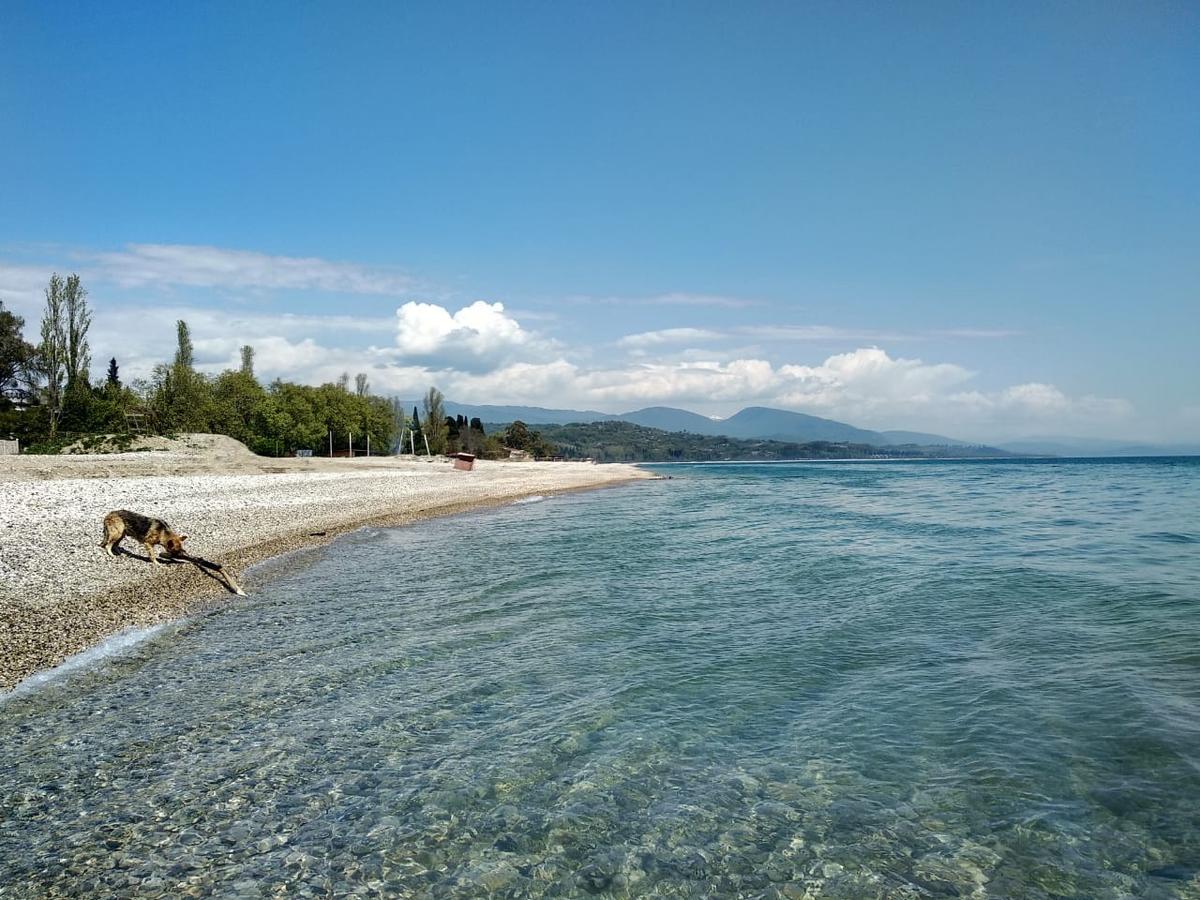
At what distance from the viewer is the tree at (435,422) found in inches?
4838

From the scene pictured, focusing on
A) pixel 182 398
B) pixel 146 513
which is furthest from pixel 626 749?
pixel 182 398

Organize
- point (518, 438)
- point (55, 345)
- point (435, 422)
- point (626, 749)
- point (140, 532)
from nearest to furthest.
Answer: point (626, 749) < point (140, 532) < point (55, 345) < point (435, 422) < point (518, 438)

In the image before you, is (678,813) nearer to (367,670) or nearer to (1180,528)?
(367,670)

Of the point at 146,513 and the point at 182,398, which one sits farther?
the point at 182,398

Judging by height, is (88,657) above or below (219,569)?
below

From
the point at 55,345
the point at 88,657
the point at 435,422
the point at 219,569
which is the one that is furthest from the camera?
the point at 435,422

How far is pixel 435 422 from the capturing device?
12875 centimetres

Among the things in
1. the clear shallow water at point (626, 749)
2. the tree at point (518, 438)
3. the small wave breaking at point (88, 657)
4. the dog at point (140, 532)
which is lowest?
the small wave breaking at point (88, 657)

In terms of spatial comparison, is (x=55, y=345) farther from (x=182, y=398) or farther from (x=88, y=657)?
(x=88, y=657)

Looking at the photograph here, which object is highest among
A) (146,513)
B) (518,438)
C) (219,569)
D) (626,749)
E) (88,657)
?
(518,438)

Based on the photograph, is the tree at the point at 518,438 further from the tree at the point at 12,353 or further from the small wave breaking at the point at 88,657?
the small wave breaking at the point at 88,657

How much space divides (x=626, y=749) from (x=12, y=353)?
283 ft

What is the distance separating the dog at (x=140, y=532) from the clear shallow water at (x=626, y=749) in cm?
284

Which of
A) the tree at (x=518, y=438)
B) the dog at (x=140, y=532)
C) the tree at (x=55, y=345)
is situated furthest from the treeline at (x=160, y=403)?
the tree at (x=518, y=438)
